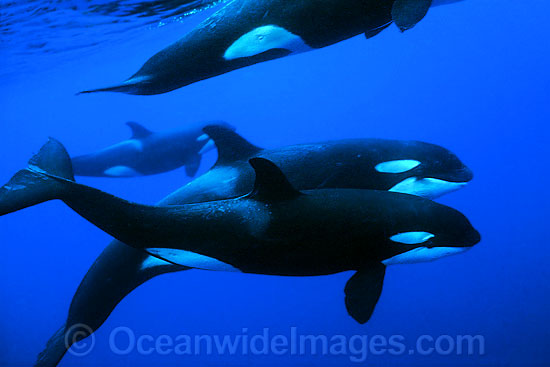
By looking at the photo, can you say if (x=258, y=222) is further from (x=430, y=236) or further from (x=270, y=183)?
(x=430, y=236)

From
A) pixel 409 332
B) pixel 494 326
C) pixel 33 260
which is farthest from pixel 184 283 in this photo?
pixel 33 260

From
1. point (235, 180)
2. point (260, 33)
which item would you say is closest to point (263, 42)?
point (260, 33)

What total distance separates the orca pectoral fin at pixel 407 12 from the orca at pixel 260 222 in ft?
4.11

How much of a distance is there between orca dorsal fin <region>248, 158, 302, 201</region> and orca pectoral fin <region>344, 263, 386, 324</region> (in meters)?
1.04

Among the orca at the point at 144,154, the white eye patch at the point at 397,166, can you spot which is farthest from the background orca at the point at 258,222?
the orca at the point at 144,154

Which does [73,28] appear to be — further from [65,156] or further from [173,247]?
[173,247]

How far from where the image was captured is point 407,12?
9.52ft

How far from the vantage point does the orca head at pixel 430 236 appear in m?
3.82

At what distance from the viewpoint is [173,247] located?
11.2 feet

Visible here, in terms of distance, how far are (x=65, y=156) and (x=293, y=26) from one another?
2215 millimetres

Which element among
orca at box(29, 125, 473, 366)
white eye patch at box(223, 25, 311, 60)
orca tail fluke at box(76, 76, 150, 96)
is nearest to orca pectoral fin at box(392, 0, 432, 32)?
white eye patch at box(223, 25, 311, 60)

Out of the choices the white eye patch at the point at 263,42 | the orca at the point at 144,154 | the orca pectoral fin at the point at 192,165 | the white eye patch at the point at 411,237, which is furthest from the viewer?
the orca pectoral fin at the point at 192,165

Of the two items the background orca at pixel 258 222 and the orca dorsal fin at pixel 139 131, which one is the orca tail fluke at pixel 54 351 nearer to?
the background orca at pixel 258 222

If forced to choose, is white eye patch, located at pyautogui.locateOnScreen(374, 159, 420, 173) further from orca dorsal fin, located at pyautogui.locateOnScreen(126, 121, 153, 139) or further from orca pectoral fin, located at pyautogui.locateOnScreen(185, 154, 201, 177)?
orca dorsal fin, located at pyautogui.locateOnScreen(126, 121, 153, 139)
